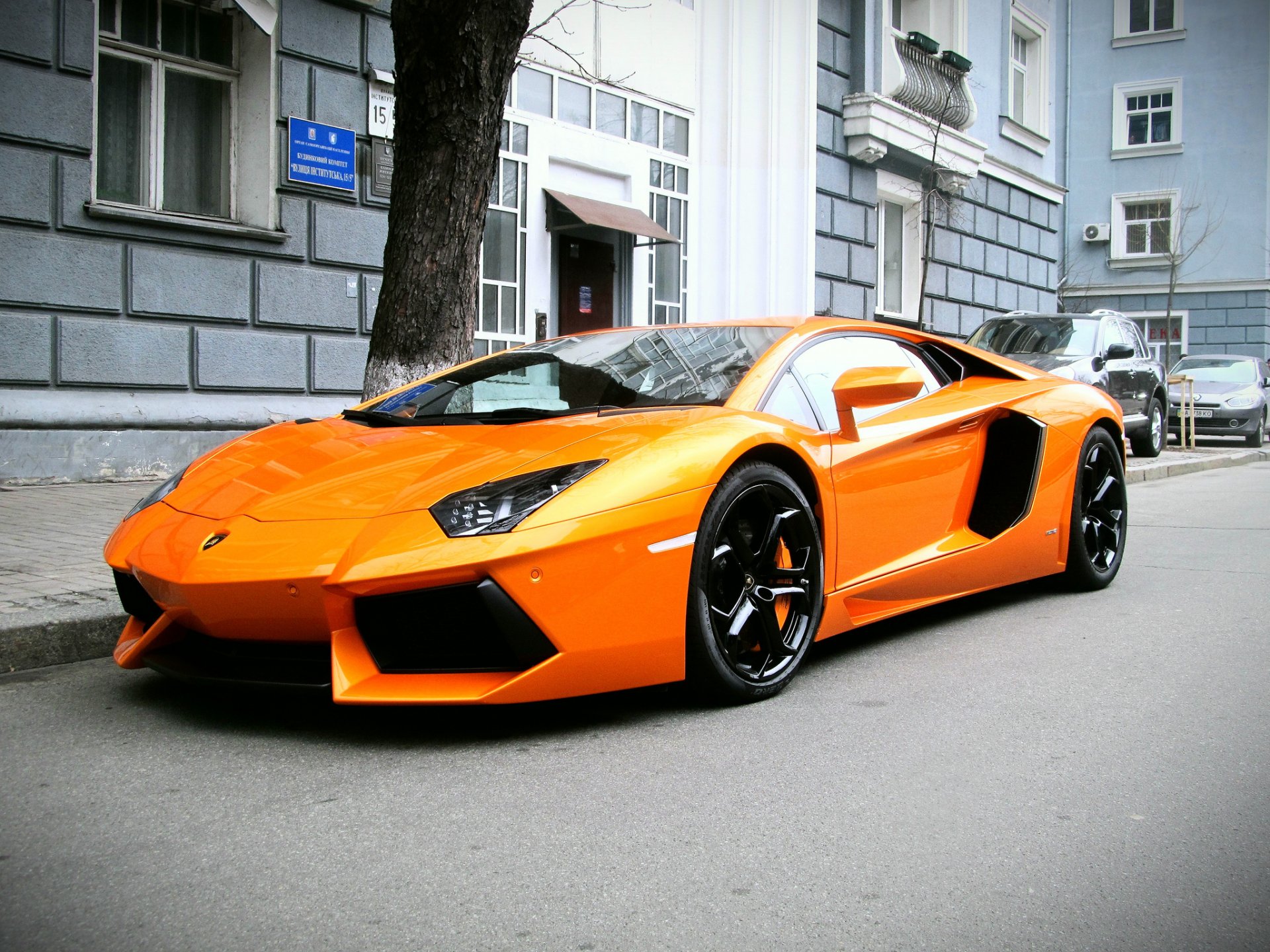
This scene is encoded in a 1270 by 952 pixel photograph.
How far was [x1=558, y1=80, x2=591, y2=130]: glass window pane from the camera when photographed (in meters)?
11.6

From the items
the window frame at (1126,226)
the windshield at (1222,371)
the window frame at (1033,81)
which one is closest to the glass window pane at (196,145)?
the window frame at (1033,81)

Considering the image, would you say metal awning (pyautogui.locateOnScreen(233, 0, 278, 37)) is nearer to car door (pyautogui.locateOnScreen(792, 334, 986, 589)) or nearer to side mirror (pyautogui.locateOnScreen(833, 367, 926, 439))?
A: car door (pyautogui.locateOnScreen(792, 334, 986, 589))

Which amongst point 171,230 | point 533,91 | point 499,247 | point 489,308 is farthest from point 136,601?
point 533,91

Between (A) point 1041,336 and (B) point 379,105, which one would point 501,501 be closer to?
(B) point 379,105

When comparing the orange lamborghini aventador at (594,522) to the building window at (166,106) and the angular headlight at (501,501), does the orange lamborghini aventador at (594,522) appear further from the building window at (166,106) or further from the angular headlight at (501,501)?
the building window at (166,106)

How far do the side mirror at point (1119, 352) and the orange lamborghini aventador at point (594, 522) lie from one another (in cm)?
835

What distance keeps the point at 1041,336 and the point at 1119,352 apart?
86 centimetres

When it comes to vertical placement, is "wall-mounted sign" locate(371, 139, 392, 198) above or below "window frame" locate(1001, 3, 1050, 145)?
below

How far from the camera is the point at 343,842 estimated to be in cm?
238

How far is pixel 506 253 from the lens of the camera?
11195mm

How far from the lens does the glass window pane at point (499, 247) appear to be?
11.0 metres

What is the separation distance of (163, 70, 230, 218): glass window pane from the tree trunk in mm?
3731

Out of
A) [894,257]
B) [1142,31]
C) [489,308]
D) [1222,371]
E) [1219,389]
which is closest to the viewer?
[489,308]

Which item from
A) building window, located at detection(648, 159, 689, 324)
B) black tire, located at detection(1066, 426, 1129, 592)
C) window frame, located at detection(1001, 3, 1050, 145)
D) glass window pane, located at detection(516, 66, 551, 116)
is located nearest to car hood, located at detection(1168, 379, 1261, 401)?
window frame, located at detection(1001, 3, 1050, 145)
